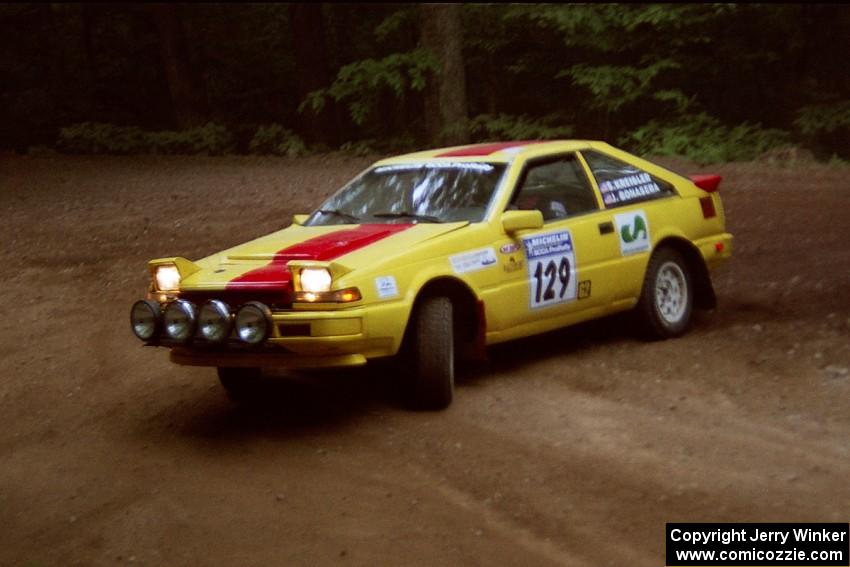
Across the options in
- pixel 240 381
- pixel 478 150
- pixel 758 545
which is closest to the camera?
pixel 758 545

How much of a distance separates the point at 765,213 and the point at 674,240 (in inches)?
198

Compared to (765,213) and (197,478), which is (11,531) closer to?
(197,478)

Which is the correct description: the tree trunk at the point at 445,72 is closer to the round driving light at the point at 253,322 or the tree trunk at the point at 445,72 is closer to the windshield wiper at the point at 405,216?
the windshield wiper at the point at 405,216

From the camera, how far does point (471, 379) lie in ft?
28.1

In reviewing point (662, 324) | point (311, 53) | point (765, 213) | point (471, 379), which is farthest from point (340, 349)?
point (311, 53)

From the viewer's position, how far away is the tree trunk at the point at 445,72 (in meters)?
19.1

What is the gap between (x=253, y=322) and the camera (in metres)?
7.07

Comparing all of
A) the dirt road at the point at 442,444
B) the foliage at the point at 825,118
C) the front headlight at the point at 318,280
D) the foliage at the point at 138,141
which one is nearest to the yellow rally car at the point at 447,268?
the front headlight at the point at 318,280

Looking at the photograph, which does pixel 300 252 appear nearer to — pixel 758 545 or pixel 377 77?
pixel 758 545

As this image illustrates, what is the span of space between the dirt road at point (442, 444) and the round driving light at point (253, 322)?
68cm

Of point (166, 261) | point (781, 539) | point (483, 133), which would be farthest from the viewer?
point (483, 133)

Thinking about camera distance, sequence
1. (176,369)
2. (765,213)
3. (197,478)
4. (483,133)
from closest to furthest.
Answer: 1. (197,478)
2. (176,369)
3. (765,213)
4. (483,133)

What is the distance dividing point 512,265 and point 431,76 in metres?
11.5

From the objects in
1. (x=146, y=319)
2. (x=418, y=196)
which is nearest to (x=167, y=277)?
(x=146, y=319)
